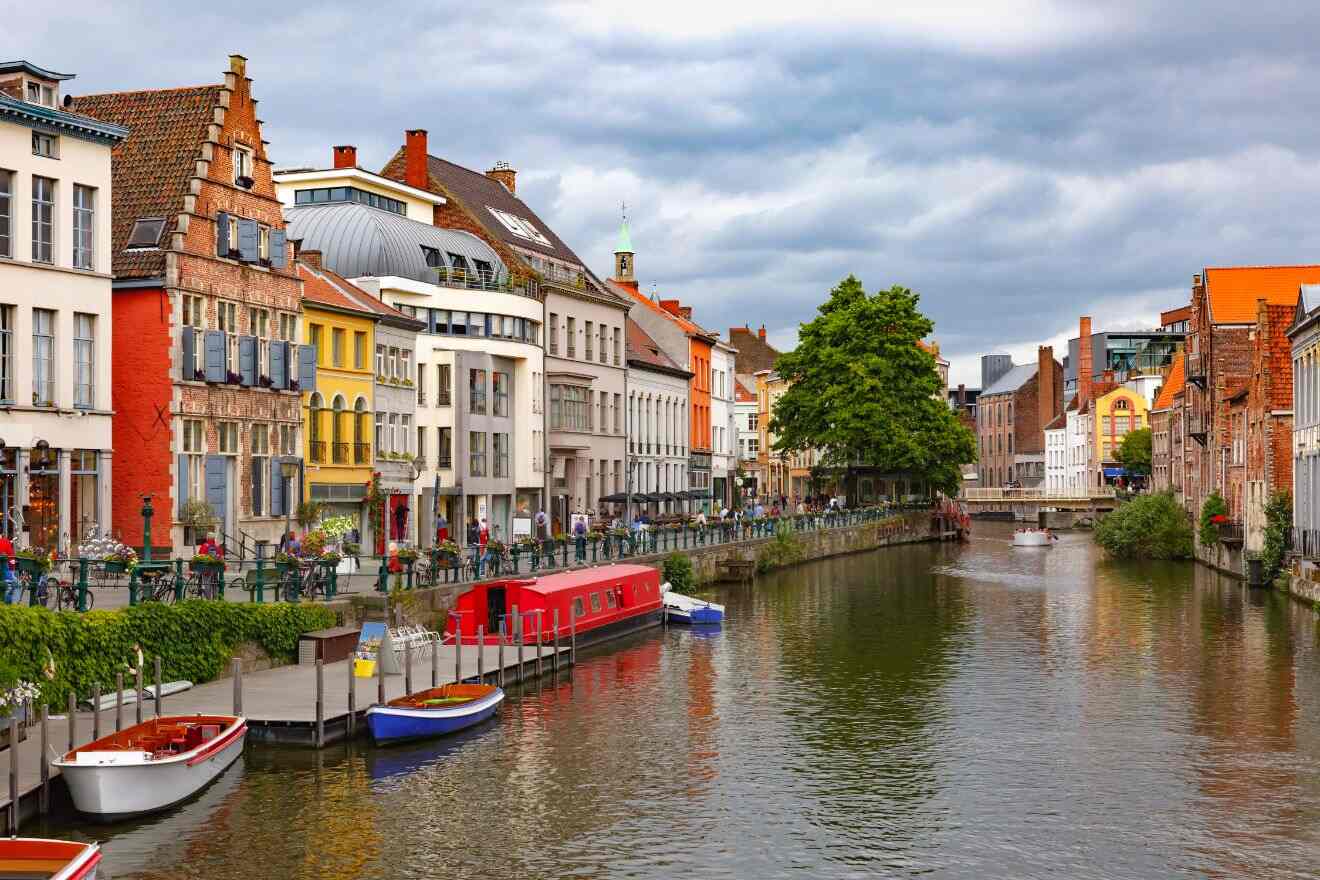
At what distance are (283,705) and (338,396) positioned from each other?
2510 centimetres

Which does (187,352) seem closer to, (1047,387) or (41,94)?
(41,94)

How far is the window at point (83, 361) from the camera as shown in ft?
133

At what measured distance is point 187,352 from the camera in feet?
148

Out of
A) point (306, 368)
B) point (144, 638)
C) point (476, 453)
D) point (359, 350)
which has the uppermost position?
point (359, 350)

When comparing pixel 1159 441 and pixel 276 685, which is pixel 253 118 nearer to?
pixel 276 685

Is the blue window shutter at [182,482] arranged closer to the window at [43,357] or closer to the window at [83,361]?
the window at [83,361]

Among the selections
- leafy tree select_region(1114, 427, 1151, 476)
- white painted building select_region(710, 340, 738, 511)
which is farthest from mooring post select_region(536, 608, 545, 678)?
leafy tree select_region(1114, 427, 1151, 476)

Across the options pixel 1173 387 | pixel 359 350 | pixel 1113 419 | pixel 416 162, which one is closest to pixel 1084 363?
pixel 1113 419

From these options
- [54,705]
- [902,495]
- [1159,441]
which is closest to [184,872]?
[54,705]

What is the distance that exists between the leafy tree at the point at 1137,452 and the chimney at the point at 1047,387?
103 feet

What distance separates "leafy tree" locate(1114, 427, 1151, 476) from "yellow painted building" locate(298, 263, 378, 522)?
92.6 metres

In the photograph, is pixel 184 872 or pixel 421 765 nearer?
pixel 184 872

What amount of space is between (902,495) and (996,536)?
548 inches

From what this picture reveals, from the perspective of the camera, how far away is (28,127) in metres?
38.2
